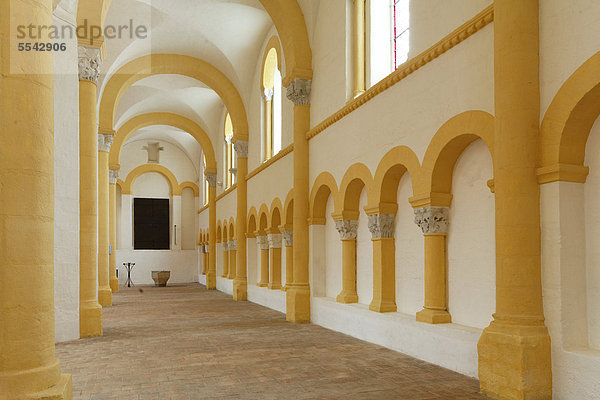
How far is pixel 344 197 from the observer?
34.0 ft

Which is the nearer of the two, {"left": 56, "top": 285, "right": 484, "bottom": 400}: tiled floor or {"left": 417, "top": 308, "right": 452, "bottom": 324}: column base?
{"left": 56, "top": 285, "right": 484, "bottom": 400}: tiled floor

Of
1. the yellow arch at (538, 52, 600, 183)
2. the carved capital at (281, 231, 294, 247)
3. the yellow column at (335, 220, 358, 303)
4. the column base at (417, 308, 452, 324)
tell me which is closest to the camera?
the yellow arch at (538, 52, 600, 183)

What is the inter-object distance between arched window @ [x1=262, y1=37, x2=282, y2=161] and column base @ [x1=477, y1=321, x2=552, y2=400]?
11.4m

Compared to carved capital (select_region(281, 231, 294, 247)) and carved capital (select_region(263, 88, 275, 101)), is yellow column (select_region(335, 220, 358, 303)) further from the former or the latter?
carved capital (select_region(263, 88, 275, 101))

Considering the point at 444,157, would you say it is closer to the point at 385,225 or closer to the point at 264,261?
the point at 385,225

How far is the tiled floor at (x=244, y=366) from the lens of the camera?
5852 mm

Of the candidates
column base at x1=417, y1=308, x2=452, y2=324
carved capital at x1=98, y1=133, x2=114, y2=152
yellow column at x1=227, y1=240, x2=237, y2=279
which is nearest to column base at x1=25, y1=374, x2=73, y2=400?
column base at x1=417, y1=308, x2=452, y2=324

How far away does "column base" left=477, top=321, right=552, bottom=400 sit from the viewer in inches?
204

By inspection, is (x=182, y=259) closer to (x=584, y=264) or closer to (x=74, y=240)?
(x=74, y=240)

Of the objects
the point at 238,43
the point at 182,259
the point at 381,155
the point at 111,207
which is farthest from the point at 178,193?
the point at 381,155

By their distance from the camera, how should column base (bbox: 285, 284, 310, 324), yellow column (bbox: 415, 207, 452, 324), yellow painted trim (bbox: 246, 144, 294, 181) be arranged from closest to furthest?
yellow column (bbox: 415, 207, 452, 324) → column base (bbox: 285, 284, 310, 324) → yellow painted trim (bbox: 246, 144, 294, 181)

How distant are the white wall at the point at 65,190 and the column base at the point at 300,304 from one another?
4505mm

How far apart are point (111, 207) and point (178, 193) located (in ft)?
28.4

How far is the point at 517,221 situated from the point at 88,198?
7746 millimetres
